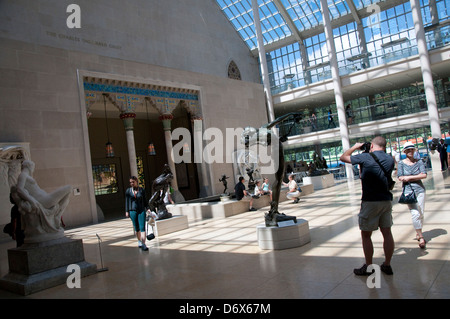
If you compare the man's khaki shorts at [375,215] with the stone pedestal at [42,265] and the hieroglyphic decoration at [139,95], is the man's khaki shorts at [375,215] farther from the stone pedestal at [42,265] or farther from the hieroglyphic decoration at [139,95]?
the hieroglyphic decoration at [139,95]

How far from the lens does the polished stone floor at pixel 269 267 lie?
3542mm

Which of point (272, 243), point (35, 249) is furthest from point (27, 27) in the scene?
point (272, 243)

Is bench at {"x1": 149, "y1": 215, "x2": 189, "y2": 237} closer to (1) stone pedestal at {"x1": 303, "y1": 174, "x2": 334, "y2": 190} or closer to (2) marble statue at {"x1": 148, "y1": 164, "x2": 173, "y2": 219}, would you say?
(2) marble statue at {"x1": 148, "y1": 164, "x2": 173, "y2": 219}

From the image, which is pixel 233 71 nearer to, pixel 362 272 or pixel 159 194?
pixel 159 194

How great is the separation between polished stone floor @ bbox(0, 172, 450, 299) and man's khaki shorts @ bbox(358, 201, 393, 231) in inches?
21.6

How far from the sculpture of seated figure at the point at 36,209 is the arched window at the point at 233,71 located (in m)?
22.6

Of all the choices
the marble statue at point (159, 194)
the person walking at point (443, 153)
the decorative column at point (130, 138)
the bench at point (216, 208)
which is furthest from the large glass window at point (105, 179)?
the person walking at point (443, 153)

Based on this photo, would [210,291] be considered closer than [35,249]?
Yes

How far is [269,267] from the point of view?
15.1ft

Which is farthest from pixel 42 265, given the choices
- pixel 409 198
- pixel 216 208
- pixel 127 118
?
pixel 127 118

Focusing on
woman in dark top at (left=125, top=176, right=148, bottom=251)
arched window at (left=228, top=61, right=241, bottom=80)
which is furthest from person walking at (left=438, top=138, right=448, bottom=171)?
woman in dark top at (left=125, top=176, right=148, bottom=251)
